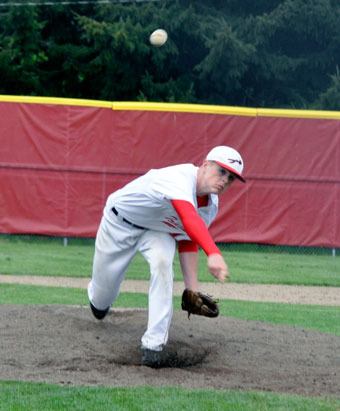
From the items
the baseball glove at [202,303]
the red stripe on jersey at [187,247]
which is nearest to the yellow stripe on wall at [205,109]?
the red stripe on jersey at [187,247]

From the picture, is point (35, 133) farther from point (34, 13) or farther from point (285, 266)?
point (34, 13)

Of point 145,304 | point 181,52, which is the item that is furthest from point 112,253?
point 181,52

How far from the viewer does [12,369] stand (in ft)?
20.9

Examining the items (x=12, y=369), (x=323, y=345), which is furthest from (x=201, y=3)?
(x=12, y=369)

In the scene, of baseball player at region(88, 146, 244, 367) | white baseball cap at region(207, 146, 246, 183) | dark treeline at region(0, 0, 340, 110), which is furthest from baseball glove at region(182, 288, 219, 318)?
dark treeline at region(0, 0, 340, 110)

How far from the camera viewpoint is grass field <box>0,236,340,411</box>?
5.54 metres

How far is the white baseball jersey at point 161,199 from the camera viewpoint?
20.7 feet

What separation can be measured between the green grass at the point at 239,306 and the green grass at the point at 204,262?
187 centimetres

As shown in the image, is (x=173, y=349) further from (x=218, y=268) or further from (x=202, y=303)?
(x=218, y=268)

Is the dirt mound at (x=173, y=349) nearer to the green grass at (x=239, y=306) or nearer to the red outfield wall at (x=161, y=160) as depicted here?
the green grass at (x=239, y=306)

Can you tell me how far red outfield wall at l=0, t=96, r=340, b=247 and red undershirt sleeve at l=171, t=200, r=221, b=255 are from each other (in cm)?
1040

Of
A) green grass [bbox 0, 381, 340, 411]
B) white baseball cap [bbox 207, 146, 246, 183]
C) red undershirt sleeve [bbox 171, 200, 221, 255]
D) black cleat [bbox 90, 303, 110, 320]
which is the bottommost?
black cleat [bbox 90, 303, 110, 320]

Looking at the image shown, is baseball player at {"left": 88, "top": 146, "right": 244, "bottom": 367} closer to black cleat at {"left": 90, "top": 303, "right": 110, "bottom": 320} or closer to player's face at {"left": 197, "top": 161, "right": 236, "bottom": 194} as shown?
player's face at {"left": 197, "top": 161, "right": 236, "bottom": 194}

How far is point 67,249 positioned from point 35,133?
1912 mm
